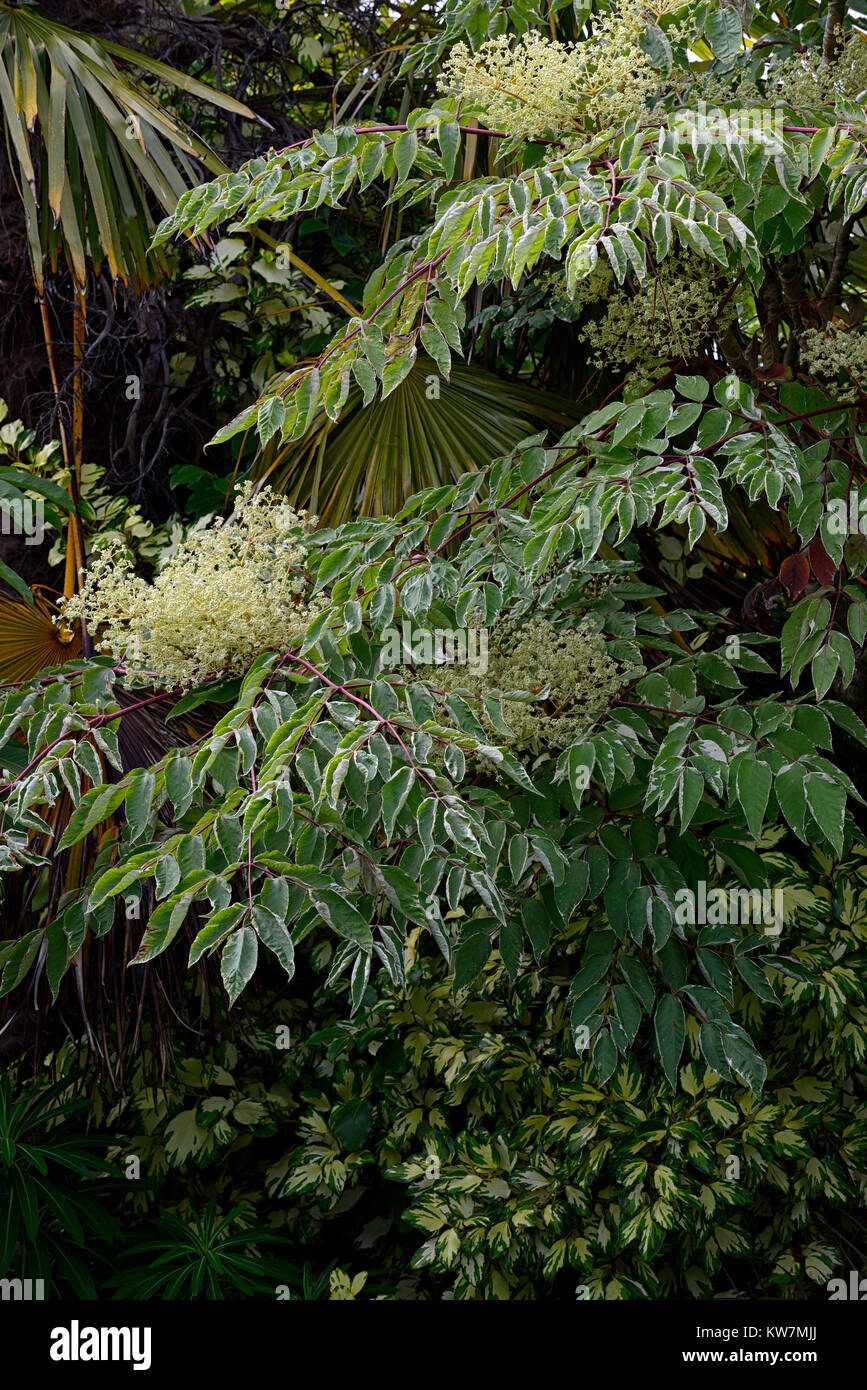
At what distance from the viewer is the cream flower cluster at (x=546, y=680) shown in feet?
6.61

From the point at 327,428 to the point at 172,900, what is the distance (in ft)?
4.90

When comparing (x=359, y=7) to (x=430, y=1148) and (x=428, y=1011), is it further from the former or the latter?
(x=430, y=1148)

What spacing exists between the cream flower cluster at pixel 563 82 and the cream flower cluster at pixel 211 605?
77 cm

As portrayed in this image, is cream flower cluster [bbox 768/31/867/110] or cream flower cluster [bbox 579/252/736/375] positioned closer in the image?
cream flower cluster [bbox 768/31/867/110]

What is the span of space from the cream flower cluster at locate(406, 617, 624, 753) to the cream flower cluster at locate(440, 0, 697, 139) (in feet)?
2.76

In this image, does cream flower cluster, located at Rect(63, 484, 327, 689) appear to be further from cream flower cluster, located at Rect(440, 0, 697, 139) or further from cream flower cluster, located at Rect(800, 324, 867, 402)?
cream flower cluster, located at Rect(800, 324, 867, 402)

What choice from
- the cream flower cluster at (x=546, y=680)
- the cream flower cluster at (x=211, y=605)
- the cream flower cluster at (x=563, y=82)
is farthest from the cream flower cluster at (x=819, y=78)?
the cream flower cluster at (x=211, y=605)

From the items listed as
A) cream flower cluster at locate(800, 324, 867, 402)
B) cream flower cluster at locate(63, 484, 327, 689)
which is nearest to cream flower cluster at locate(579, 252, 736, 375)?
cream flower cluster at locate(800, 324, 867, 402)

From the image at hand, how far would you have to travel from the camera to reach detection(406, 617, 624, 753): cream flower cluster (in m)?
2.02

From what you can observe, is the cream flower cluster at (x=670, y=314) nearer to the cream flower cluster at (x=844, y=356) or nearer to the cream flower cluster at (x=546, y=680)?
the cream flower cluster at (x=844, y=356)

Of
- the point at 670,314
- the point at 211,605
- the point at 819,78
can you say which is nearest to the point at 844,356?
the point at 670,314

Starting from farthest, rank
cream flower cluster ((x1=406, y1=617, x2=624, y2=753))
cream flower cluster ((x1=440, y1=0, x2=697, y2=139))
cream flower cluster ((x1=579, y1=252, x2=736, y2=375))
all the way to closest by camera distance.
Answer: cream flower cluster ((x1=579, y1=252, x2=736, y2=375)) < cream flower cluster ((x1=406, y1=617, x2=624, y2=753)) < cream flower cluster ((x1=440, y1=0, x2=697, y2=139))
